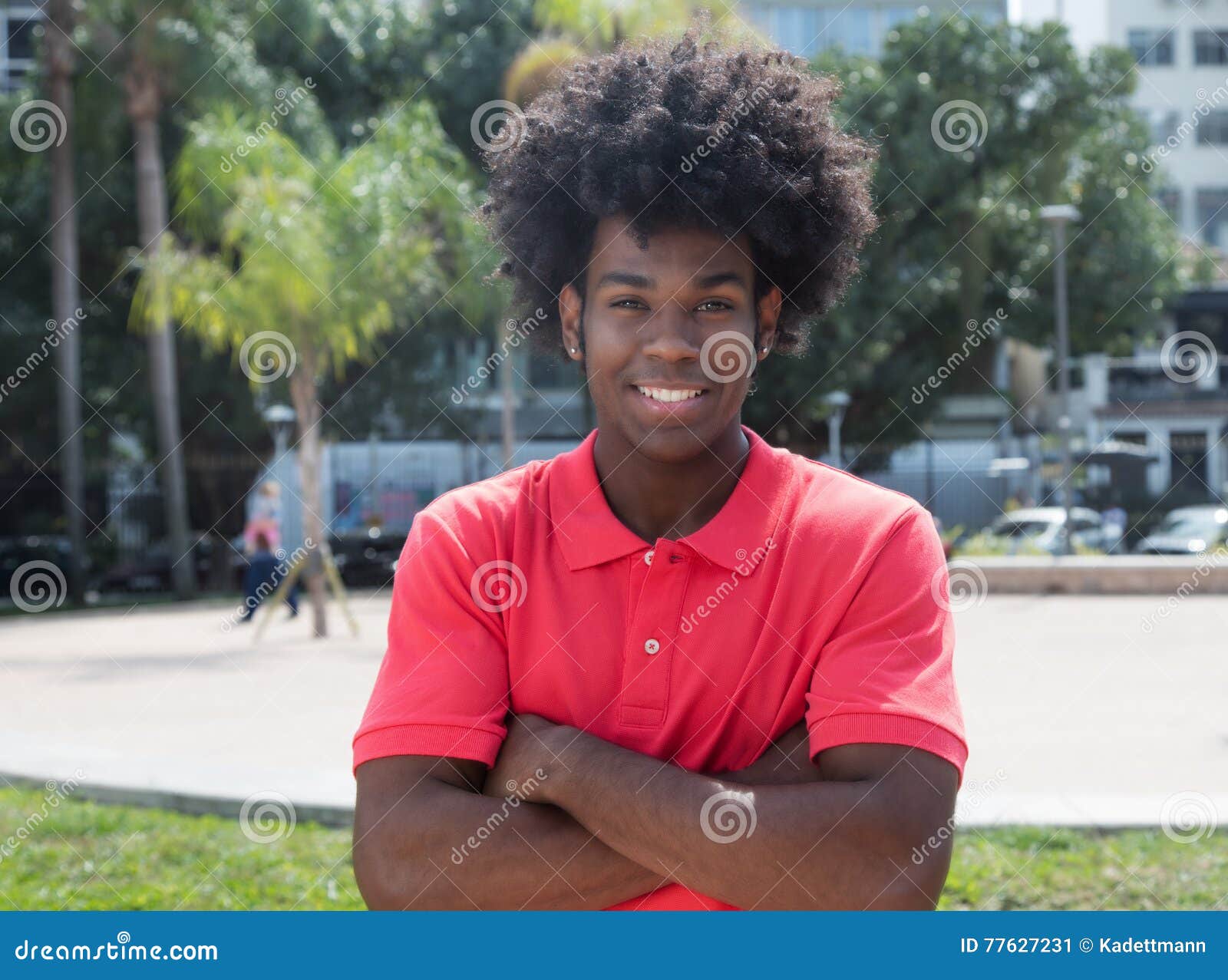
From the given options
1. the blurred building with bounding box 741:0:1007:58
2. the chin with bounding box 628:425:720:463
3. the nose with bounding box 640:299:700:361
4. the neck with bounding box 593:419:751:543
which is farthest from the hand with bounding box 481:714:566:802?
the blurred building with bounding box 741:0:1007:58

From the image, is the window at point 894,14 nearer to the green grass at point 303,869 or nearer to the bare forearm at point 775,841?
the green grass at point 303,869

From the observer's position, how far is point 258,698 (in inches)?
369

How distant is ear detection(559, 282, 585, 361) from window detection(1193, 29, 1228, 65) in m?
52.3

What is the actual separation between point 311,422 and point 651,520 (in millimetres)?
11569

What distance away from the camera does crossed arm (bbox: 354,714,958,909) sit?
1.98 metres

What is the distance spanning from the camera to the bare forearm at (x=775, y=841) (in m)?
1.98

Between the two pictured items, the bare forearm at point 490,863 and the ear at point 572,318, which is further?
the ear at point 572,318

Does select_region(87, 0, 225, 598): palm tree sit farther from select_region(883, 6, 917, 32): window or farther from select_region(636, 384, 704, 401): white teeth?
select_region(883, 6, 917, 32): window
